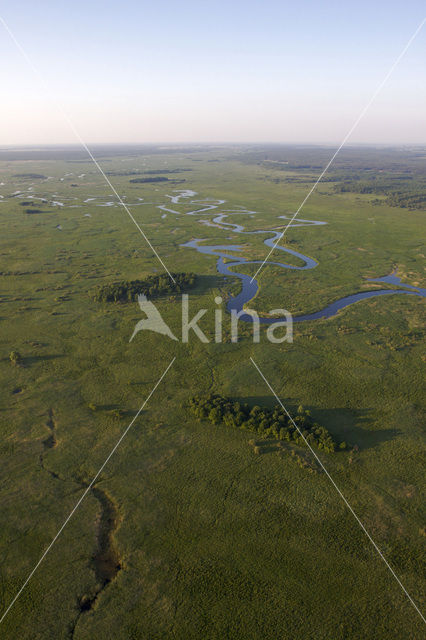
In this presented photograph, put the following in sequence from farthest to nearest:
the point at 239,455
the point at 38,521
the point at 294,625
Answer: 1. the point at 239,455
2. the point at 38,521
3. the point at 294,625

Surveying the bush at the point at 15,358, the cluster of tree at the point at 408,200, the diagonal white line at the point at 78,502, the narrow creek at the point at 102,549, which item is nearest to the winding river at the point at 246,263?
the diagonal white line at the point at 78,502

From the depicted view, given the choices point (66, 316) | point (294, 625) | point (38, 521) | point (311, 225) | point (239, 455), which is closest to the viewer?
point (294, 625)

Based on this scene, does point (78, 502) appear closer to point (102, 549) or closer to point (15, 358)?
point (102, 549)

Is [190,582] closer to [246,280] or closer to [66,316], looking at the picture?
[66,316]

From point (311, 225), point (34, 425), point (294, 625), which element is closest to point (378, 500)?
point (294, 625)

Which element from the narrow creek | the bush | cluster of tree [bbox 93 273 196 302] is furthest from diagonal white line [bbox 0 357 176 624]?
cluster of tree [bbox 93 273 196 302]

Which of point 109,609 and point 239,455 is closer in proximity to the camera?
point 109,609

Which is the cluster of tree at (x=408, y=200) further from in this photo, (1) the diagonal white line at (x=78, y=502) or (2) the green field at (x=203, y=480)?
(1) the diagonal white line at (x=78, y=502)
